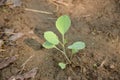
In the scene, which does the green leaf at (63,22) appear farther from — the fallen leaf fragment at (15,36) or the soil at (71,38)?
the fallen leaf fragment at (15,36)

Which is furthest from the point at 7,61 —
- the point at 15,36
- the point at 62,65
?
the point at 62,65

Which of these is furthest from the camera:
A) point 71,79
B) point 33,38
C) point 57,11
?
point 57,11

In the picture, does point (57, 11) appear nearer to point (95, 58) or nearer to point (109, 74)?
point (95, 58)

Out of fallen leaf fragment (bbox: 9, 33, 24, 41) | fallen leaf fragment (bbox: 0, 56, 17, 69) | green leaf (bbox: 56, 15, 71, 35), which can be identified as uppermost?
green leaf (bbox: 56, 15, 71, 35)

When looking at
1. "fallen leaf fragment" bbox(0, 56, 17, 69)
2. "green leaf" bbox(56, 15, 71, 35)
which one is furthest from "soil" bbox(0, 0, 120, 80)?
"green leaf" bbox(56, 15, 71, 35)

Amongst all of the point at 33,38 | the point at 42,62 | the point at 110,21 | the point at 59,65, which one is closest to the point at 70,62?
the point at 59,65

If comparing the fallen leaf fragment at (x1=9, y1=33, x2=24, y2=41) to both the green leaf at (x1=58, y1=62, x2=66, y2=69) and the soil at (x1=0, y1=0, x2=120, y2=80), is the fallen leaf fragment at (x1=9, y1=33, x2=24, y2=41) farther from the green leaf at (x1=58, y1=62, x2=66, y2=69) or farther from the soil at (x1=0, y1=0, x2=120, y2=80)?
the green leaf at (x1=58, y1=62, x2=66, y2=69)

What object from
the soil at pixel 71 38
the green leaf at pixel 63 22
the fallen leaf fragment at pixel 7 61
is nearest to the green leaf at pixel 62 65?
the soil at pixel 71 38

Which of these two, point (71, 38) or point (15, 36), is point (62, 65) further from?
point (15, 36)
